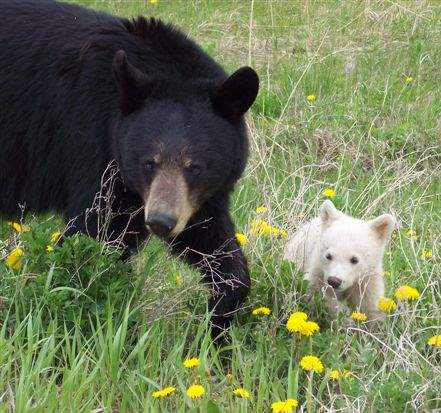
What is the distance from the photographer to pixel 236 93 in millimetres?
Answer: 4512

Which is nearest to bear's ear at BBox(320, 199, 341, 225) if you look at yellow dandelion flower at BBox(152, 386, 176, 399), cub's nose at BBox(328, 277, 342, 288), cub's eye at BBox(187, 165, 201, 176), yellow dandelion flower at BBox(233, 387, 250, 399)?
cub's nose at BBox(328, 277, 342, 288)

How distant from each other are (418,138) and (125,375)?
12.2 ft

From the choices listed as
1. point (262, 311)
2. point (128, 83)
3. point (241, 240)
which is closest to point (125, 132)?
point (128, 83)

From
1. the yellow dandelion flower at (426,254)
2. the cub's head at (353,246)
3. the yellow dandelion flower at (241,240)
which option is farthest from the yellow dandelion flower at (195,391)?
the yellow dandelion flower at (426,254)

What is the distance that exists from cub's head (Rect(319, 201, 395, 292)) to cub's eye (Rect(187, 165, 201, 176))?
76 centimetres

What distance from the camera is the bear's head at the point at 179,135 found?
4.38 meters

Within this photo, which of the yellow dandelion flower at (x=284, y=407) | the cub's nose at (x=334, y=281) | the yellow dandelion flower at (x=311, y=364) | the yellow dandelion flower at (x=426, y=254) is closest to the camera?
the yellow dandelion flower at (x=284, y=407)

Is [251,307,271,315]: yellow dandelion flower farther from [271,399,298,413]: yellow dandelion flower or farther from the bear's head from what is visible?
[271,399,298,413]: yellow dandelion flower

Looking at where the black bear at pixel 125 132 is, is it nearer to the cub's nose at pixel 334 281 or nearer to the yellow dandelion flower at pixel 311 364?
the cub's nose at pixel 334 281

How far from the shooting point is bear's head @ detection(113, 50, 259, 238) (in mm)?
4375

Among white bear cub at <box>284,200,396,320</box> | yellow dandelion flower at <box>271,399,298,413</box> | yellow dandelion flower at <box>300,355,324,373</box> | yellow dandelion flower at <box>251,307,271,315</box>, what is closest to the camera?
yellow dandelion flower at <box>271,399,298,413</box>

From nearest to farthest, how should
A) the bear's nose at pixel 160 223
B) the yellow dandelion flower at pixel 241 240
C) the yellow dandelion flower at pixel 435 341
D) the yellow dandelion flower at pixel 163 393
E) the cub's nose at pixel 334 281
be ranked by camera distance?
the yellow dandelion flower at pixel 163 393 → the yellow dandelion flower at pixel 435 341 → the bear's nose at pixel 160 223 → the cub's nose at pixel 334 281 → the yellow dandelion flower at pixel 241 240

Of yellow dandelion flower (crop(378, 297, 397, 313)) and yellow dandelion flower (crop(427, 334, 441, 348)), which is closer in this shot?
yellow dandelion flower (crop(427, 334, 441, 348))

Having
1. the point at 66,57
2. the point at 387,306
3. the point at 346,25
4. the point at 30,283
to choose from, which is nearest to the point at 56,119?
the point at 66,57
